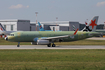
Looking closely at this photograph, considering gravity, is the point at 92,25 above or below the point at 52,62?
above

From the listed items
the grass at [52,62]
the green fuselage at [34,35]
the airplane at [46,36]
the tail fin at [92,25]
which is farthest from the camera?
the tail fin at [92,25]

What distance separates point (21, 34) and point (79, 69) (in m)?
32.9

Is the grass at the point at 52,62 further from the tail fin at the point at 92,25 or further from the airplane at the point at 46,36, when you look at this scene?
the tail fin at the point at 92,25

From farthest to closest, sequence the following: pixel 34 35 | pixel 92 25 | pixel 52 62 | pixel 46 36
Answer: pixel 92 25
pixel 46 36
pixel 34 35
pixel 52 62

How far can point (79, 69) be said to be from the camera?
1814cm

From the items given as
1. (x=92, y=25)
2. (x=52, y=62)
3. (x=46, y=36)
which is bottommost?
(x=52, y=62)

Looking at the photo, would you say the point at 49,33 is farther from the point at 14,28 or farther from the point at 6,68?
the point at 14,28

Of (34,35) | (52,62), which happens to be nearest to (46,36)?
(34,35)

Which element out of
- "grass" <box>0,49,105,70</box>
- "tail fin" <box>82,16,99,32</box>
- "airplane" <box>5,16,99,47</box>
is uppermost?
"tail fin" <box>82,16,99,32</box>

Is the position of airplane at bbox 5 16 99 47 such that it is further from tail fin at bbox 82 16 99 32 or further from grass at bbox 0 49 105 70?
grass at bbox 0 49 105 70

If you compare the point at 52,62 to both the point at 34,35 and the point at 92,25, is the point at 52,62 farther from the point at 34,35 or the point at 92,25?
the point at 92,25

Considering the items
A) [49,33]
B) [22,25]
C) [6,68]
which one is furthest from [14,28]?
[6,68]

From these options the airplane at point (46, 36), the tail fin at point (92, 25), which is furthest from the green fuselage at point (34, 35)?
the tail fin at point (92, 25)

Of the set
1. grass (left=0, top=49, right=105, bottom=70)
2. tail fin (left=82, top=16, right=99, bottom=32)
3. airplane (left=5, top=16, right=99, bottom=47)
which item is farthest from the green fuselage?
grass (left=0, top=49, right=105, bottom=70)
